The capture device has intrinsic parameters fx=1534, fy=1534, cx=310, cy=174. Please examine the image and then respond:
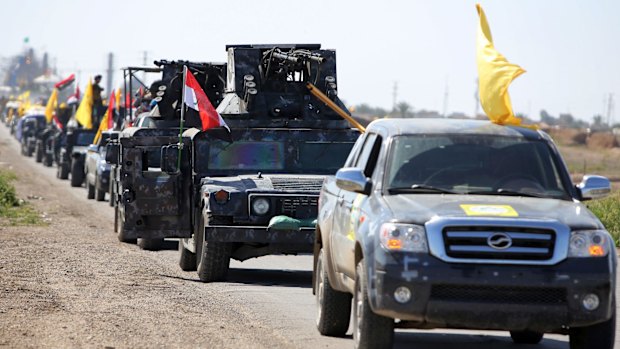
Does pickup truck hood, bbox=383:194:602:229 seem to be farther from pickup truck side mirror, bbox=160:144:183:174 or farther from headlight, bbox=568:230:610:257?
pickup truck side mirror, bbox=160:144:183:174

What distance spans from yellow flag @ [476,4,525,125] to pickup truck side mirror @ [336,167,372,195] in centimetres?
119

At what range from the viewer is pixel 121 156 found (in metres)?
17.9

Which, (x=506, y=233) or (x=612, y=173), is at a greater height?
(x=506, y=233)

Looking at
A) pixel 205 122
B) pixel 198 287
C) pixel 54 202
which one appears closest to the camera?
pixel 198 287

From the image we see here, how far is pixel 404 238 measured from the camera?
9.30 m

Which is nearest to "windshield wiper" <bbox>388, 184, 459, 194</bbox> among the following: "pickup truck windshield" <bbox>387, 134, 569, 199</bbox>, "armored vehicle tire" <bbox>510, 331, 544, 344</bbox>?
"pickup truck windshield" <bbox>387, 134, 569, 199</bbox>

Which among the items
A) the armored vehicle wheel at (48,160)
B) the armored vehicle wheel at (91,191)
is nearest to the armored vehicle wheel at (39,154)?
the armored vehicle wheel at (48,160)

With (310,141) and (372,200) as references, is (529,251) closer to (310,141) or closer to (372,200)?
(372,200)

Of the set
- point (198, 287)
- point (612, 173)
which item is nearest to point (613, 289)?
point (198, 287)

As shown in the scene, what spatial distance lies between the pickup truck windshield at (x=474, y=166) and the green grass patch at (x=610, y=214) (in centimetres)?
1144

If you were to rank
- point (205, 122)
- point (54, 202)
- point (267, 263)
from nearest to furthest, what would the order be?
point (205, 122) → point (267, 263) → point (54, 202)

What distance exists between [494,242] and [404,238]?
543 millimetres

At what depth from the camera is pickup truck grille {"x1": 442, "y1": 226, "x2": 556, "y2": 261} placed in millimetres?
9219

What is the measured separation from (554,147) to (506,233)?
148 centimetres
